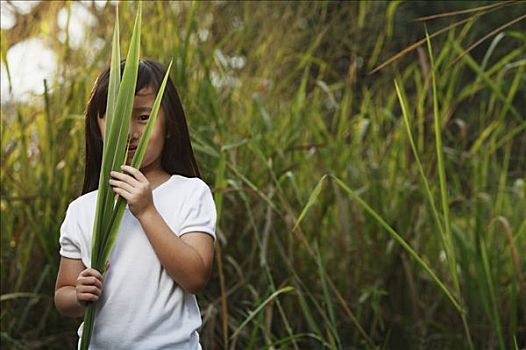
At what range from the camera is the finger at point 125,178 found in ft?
5.09

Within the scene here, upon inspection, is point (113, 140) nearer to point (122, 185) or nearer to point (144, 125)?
point (122, 185)

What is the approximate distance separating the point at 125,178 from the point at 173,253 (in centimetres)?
14

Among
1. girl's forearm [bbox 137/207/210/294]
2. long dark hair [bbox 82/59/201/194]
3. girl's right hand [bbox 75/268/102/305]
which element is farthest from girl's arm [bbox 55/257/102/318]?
long dark hair [bbox 82/59/201/194]

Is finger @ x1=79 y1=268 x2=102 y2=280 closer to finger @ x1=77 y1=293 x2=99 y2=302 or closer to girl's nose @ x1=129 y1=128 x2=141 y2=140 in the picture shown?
finger @ x1=77 y1=293 x2=99 y2=302

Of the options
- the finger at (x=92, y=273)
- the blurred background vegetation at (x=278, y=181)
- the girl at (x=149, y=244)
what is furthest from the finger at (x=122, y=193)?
the blurred background vegetation at (x=278, y=181)

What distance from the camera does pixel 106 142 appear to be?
1.50 m

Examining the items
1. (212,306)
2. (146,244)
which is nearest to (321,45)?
(212,306)

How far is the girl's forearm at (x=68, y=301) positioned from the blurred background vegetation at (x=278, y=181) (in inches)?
31.9

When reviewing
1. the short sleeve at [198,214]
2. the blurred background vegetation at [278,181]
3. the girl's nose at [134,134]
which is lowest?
the blurred background vegetation at [278,181]

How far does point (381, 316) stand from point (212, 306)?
1.83 feet

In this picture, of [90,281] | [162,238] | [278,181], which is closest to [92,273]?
[90,281]

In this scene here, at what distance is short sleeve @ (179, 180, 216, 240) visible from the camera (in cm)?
166

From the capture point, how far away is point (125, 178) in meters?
1.56

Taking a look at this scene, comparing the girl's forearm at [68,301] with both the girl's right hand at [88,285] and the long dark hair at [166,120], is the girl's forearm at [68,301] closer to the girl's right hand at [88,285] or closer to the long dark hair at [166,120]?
the girl's right hand at [88,285]
